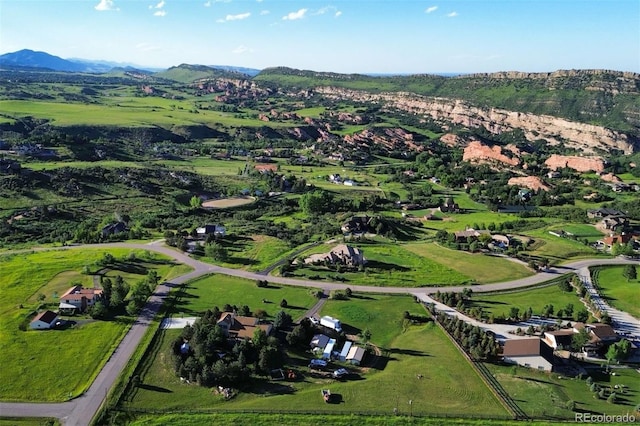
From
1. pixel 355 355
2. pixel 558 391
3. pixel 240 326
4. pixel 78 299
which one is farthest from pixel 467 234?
pixel 78 299

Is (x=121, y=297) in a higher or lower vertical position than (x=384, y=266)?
higher

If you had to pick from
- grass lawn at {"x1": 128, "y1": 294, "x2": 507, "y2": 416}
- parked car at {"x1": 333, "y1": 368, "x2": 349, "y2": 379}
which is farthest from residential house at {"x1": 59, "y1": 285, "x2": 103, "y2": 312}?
parked car at {"x1": 333, "y1": 368, "x2": 349, "y2": 379}

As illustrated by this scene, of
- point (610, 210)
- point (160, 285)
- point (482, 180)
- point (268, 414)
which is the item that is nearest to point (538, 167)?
point (482, 180)

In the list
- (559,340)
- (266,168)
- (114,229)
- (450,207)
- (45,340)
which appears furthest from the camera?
(266,168)

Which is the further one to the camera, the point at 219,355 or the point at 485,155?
the point at 485,155

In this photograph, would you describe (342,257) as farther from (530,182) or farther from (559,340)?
(530,182)

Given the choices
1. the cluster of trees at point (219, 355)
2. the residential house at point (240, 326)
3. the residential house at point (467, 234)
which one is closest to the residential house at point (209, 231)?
the residential house at point (240, 326)

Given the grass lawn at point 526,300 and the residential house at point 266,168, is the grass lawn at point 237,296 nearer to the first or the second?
the grass lawn at point 526,300

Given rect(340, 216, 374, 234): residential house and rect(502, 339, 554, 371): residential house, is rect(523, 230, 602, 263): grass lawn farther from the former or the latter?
rect(502, 339, 554, 371): residential house
